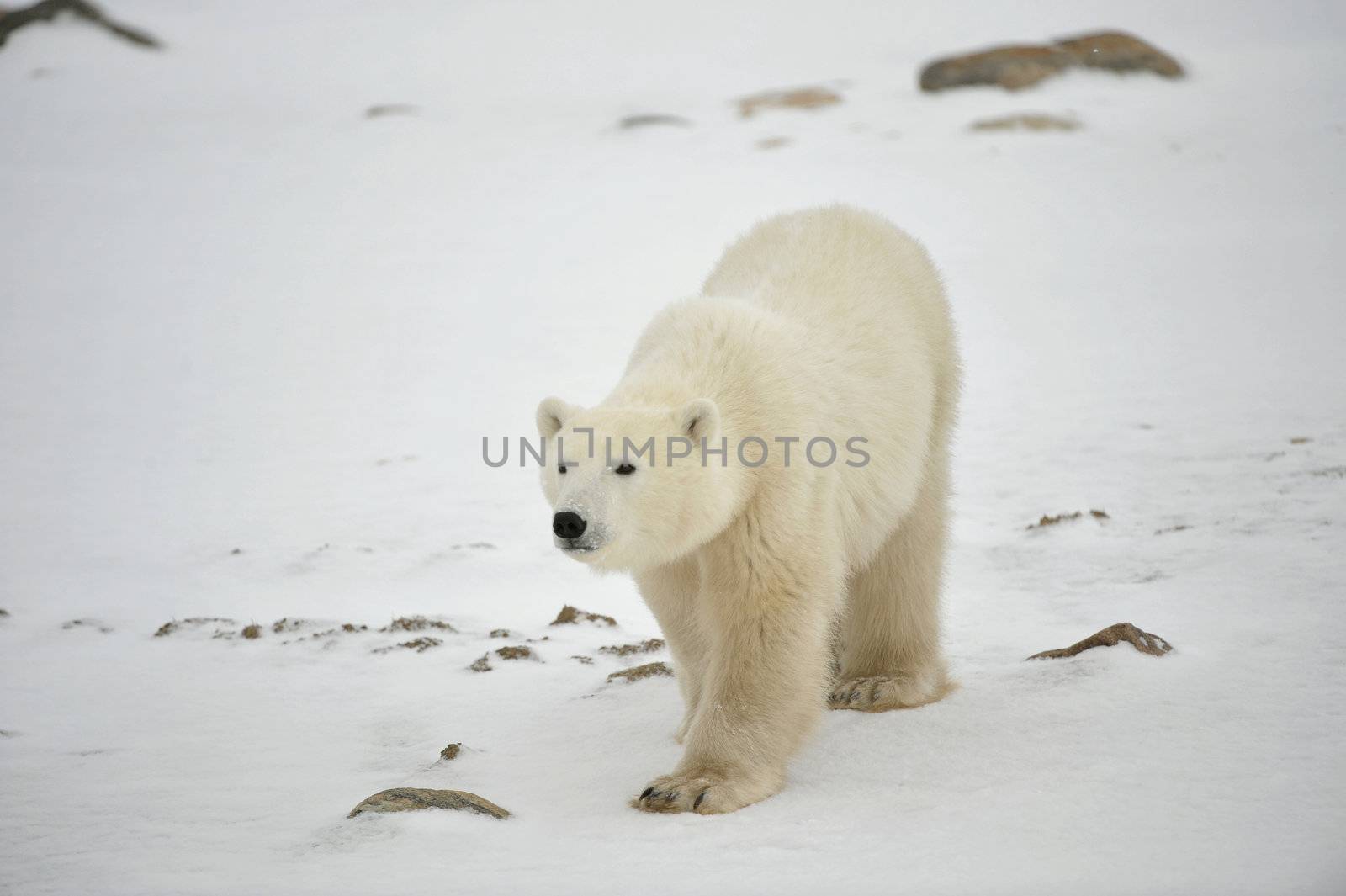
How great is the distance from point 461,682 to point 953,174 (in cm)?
1416

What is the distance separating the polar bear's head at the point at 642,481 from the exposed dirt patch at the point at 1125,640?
163 centimetres

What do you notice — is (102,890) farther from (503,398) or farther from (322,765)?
(503,398)

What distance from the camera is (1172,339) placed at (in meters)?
11.3

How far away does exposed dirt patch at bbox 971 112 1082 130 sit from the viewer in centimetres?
1831

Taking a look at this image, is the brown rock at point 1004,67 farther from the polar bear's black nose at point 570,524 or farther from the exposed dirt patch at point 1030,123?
the polar bear's black nose at point 570,524

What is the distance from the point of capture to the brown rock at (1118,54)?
20219mm

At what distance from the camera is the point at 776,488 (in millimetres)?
3682

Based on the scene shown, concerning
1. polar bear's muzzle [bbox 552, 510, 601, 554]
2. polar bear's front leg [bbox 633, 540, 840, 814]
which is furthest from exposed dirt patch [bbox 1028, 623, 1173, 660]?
polar bear's muzzle [bbox 552, 510, 601, 554]

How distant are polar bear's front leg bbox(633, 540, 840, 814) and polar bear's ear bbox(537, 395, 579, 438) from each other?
0.67 meters

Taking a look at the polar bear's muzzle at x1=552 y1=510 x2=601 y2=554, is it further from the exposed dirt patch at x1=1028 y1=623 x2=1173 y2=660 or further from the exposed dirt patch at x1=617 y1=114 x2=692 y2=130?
the exposed dirt patch at x1=617 y1=114 x2=692 y2=130

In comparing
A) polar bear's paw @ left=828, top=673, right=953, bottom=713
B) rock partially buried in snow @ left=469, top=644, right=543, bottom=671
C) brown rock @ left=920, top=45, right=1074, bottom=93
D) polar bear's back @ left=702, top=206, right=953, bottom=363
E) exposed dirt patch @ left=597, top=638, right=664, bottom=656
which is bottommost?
exposed dirt patch @ left=597, top=638, right=664, bottom=656

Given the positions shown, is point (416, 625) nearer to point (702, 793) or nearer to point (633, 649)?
point (633, 649)

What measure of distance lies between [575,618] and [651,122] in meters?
16.5

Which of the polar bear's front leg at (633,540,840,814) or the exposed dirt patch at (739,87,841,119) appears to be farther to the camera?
the exposed dirt patch at (739,87,841,119)
